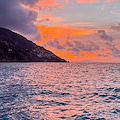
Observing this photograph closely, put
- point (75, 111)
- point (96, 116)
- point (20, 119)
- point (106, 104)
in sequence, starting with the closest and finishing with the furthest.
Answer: point (20, 119), point (96, 116), point (75, 111), point (106, 104)

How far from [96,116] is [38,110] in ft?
19.4

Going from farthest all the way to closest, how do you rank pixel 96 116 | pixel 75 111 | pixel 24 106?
pixel 24 106 < pixel 75 111 < pixel 96 116

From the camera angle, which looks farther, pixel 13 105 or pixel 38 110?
pixel 13 105

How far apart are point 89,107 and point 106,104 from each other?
2809mm

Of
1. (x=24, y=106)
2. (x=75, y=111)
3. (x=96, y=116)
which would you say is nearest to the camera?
(x=96, y=116)

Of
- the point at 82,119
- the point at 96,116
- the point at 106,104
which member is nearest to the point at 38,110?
the point at 82,119

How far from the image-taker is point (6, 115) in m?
14.8

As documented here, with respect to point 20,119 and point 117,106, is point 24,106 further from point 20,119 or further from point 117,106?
point 117,106

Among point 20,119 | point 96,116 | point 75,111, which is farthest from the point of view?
point 75,111

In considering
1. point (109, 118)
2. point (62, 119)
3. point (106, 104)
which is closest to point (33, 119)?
point (62, 119)

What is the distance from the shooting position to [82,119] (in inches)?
567

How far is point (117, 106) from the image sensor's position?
18750 mm

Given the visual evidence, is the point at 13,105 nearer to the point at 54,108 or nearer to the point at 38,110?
the point at 38,110

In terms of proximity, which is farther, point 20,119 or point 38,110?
point 38,110
